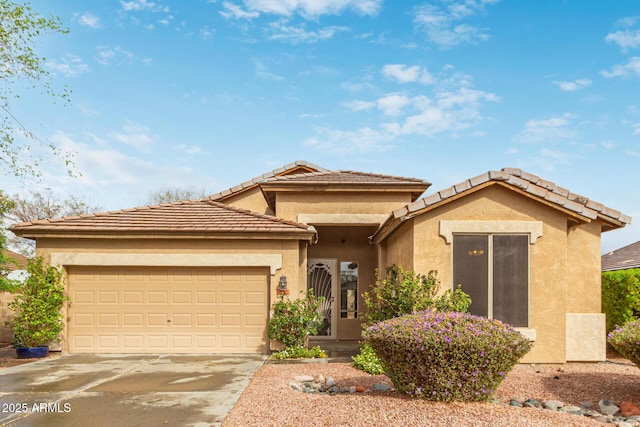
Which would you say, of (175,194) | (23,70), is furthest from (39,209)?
(23,70)

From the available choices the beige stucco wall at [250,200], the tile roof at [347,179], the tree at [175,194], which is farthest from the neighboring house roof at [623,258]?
the tree at [175,194]

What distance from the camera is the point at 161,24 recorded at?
1425cm

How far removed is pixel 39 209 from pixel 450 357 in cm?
3596

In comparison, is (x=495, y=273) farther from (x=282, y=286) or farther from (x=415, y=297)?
(x=282, y=286)

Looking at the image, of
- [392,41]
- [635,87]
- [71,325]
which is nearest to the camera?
[71,325]

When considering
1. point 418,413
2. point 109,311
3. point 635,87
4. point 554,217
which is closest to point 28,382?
point 109,311

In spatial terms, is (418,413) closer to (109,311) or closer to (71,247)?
(109,311)

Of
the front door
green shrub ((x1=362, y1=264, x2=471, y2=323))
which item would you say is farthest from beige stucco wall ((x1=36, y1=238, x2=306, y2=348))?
the front door

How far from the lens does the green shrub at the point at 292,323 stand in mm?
11984

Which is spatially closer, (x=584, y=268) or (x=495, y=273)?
(x=495, y=273)

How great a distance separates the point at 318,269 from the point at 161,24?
9035 millimetres

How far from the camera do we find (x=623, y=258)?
19.6 meters

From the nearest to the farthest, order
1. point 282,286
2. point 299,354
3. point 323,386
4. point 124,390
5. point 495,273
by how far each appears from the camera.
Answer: point 124,390 < point 323,386 < point 495,273 < point 299,354 < point 282,286

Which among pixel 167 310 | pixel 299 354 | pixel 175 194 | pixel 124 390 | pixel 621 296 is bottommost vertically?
pixel 299 354
